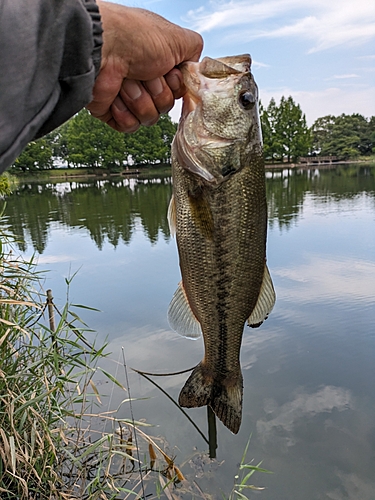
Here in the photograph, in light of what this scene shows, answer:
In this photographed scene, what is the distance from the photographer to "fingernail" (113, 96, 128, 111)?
2.31m

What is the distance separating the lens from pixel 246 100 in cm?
225

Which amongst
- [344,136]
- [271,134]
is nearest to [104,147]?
[271,134]

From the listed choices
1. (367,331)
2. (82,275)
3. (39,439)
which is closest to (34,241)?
(82,275)

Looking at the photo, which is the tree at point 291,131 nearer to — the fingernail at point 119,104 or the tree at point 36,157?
the tree at point 36,157

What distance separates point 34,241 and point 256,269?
14.2m

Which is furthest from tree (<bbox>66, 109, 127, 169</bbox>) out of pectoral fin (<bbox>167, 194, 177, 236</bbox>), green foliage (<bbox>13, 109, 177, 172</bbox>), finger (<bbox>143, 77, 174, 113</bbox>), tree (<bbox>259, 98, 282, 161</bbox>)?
pectoral fin (<bbox>167, 194, 177, 236</bbox>)

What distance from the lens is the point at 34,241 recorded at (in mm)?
15266

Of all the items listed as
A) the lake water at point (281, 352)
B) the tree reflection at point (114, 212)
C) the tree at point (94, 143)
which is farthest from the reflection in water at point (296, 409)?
the tree at point (94, 143)

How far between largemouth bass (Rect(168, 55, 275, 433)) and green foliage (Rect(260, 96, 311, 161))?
63.7 m

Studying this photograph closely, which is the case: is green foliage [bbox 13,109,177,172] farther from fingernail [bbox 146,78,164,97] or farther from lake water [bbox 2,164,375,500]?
fingernail [bbox 146,78,164,97]

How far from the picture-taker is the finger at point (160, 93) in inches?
87.7

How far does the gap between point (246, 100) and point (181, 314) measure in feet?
4.05

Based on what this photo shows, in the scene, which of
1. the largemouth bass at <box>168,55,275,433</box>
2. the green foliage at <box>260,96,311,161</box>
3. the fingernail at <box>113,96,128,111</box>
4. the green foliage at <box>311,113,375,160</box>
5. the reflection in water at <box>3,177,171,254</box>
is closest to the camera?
the largemouth bass at <box>168,55,275,433</box>

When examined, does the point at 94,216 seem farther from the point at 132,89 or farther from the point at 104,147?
the point at 104,147
